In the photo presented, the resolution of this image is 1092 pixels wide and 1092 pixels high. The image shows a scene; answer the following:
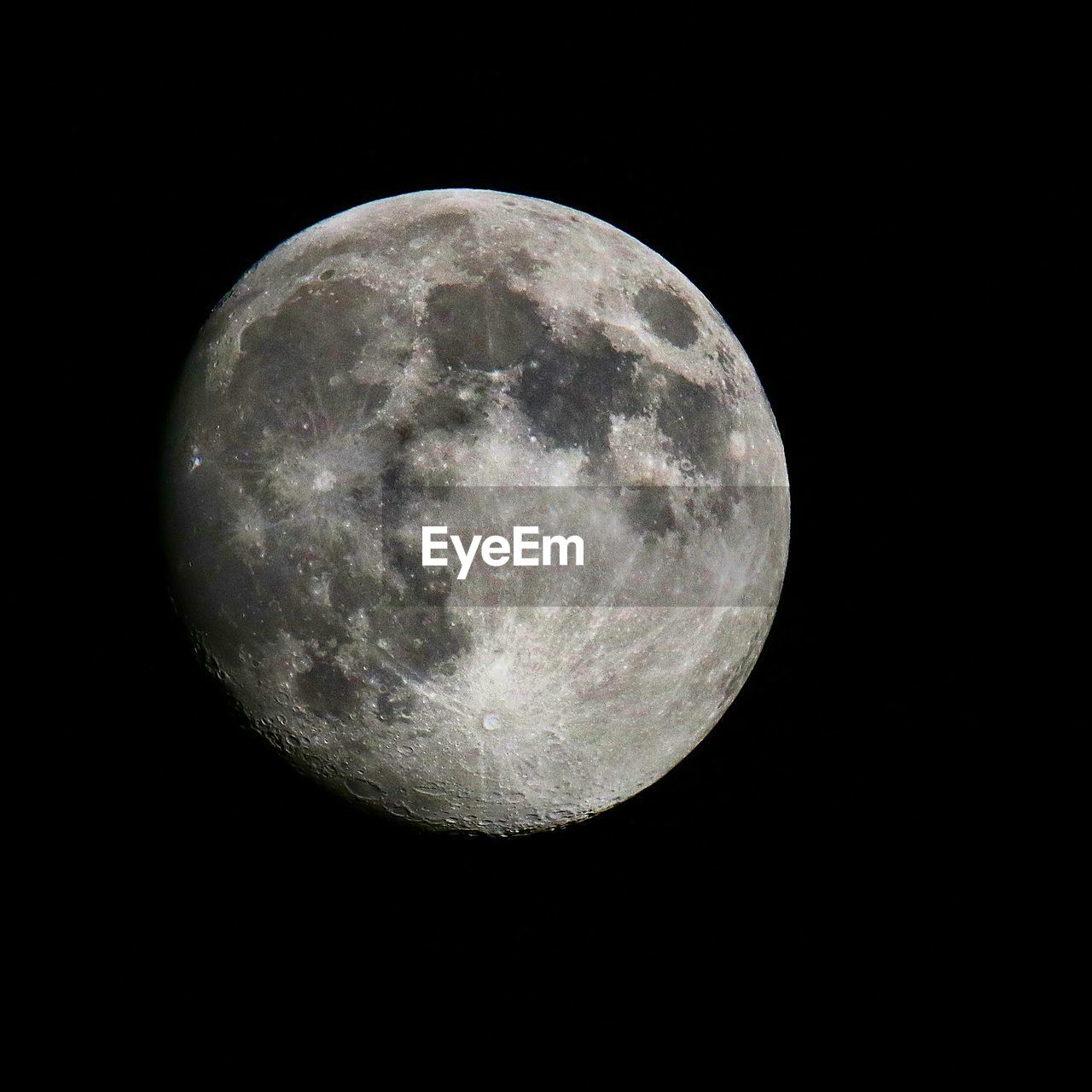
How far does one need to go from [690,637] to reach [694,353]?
3.42 ft

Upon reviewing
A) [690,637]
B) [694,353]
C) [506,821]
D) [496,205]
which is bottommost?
[506,821]

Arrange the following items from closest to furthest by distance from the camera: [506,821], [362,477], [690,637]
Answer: [362,477] < [690,637] < [506,821]

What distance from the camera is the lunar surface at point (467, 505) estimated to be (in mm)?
4418

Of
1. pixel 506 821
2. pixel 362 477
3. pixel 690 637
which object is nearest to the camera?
pixel 362 477

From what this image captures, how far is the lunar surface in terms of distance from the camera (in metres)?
4.42

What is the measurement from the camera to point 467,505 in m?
4.36

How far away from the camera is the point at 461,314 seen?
4.53m

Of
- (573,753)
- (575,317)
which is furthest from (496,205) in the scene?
(573,753)

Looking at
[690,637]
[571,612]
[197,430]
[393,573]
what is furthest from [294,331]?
[690,637]

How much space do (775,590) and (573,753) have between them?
1.06m

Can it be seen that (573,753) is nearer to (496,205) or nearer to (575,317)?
(575,317)

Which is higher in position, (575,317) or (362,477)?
(575,317)

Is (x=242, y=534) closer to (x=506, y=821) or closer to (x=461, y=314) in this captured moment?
(x=461, y=314)

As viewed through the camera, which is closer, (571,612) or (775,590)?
(571,612)
